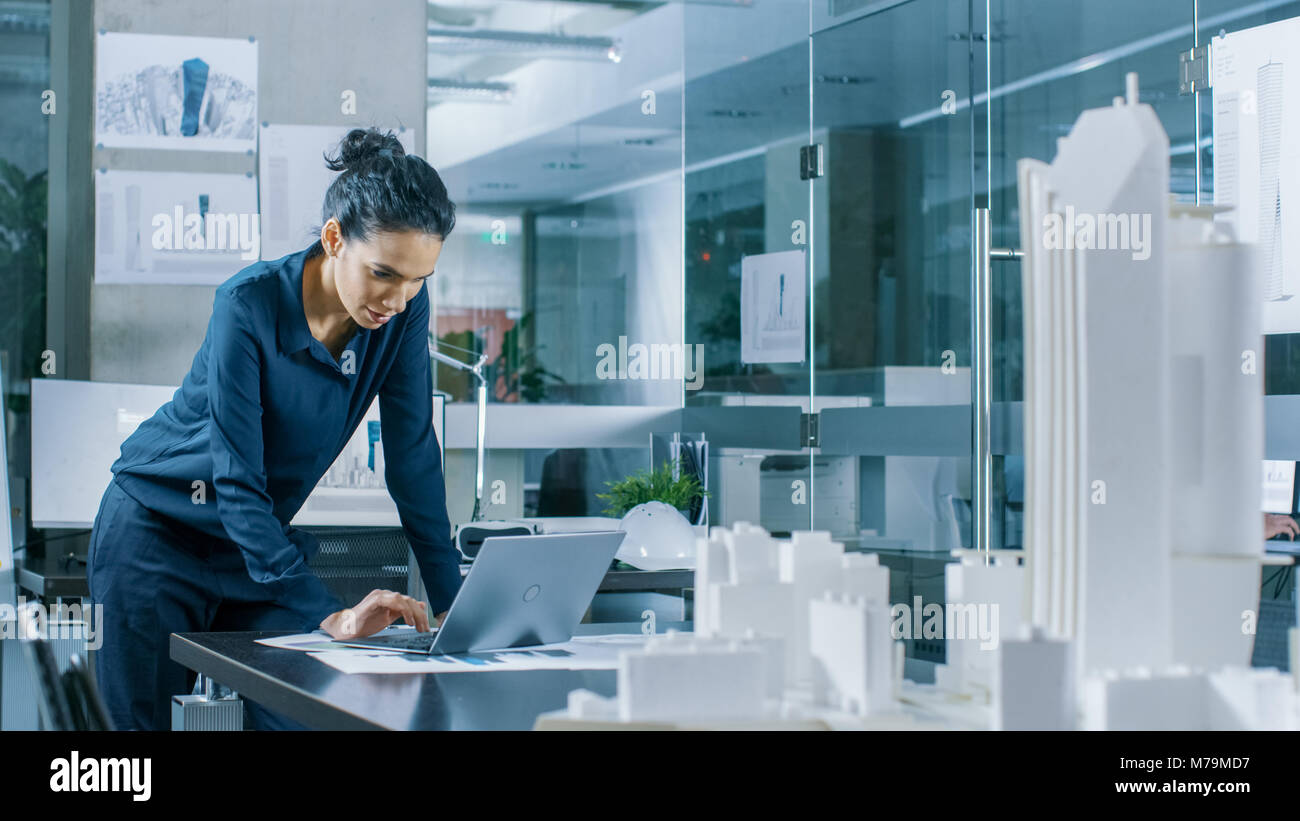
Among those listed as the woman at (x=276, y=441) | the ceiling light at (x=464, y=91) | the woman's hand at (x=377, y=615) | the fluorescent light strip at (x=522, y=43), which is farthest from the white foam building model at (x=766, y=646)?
the fluorescent light strip at (x=522, y=43)

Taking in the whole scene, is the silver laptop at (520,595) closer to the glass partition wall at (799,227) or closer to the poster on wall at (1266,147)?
the glass partition wall at (799,227)

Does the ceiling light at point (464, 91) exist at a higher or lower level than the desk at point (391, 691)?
higher

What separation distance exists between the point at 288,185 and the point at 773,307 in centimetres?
174

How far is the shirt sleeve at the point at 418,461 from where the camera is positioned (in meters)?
2.14

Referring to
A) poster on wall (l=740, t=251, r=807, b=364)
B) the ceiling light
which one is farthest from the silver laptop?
the ceiling light

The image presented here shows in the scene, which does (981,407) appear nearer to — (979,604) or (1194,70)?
(1194,70)

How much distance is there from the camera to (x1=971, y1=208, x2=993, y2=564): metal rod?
3.20 metres

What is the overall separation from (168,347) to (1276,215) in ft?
8.70

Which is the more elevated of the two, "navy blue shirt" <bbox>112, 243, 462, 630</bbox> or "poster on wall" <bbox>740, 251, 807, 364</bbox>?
"poster on wall" <bbox>740, 251, 807, 364</bbox>

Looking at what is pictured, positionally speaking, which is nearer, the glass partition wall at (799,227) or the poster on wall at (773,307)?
the glass partition wall at (799,227)

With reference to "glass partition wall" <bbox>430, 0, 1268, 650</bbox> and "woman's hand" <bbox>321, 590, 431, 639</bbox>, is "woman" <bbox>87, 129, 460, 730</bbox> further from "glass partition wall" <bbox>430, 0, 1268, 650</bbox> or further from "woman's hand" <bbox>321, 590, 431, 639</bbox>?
"glass partition wall" <bbox>430, 0, 1268, 650</bbox>

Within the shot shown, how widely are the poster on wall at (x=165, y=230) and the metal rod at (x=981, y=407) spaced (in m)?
1.88

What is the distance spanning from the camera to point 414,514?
84.7 inches
